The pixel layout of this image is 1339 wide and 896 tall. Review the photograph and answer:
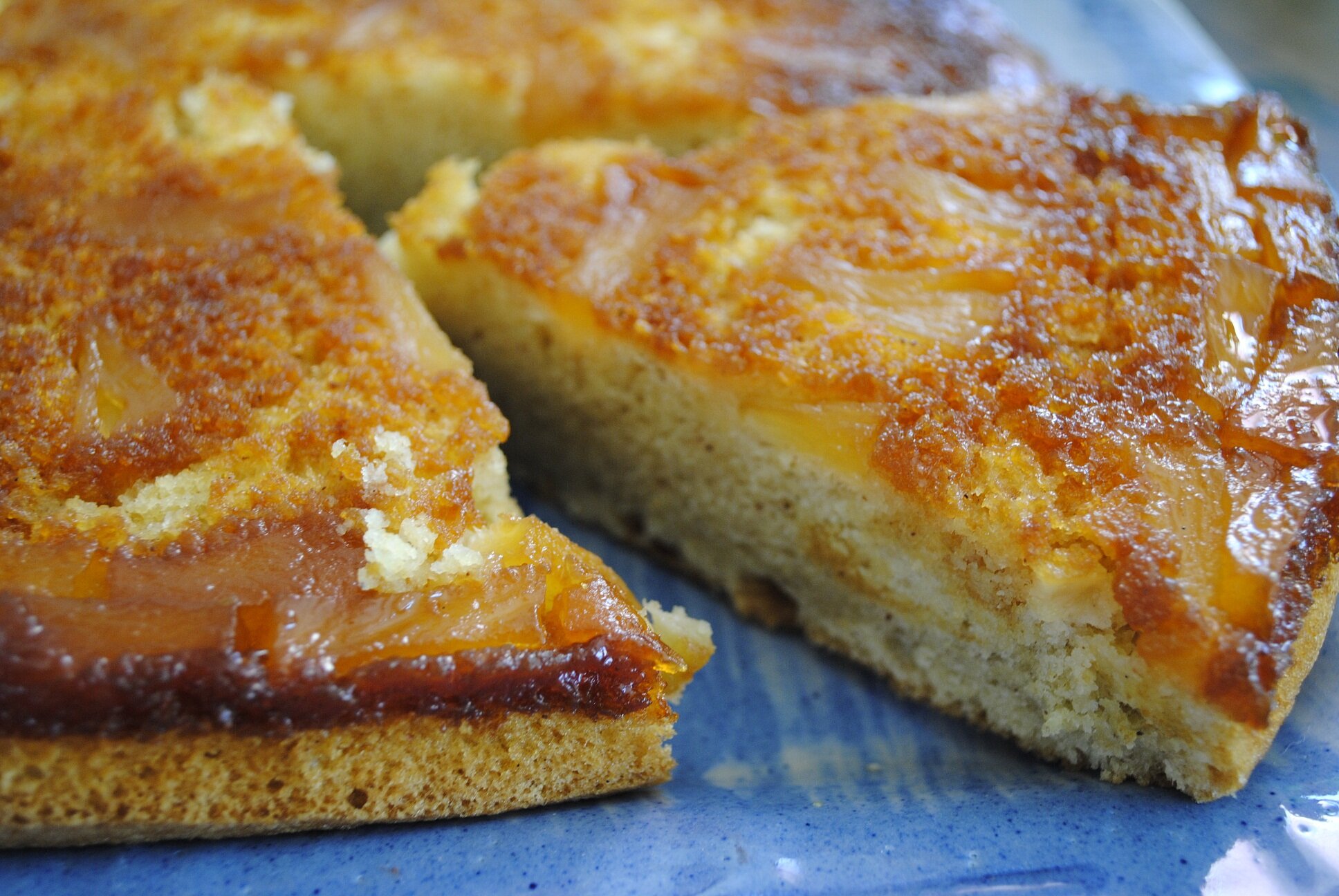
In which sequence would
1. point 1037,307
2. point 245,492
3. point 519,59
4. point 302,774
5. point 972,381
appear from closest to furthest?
point 302,774 → point 245,492 → point 972,381 → point 1037,307 → point 519,59

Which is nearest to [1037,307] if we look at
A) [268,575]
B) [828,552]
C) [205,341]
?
[828,552]

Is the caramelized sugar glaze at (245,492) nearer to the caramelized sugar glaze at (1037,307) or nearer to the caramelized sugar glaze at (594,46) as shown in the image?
the caramelized sugar glaze at (1037,307)

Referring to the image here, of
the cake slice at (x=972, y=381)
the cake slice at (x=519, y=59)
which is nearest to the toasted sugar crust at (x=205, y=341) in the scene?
the cake slice at (x=972, y=381)

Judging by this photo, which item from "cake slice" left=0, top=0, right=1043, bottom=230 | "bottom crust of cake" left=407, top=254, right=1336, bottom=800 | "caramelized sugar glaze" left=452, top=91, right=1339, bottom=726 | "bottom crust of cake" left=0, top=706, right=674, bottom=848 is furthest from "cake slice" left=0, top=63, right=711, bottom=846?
"cake slice" left=0, top=0, right=1043, bottom=230

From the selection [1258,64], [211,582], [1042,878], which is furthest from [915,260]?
[1258,64]

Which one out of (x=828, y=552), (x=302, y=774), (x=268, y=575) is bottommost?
(x=302, y=774)

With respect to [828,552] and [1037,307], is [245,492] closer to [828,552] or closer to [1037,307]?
[828,552]

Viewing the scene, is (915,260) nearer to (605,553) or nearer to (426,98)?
(605,553)
